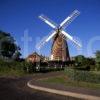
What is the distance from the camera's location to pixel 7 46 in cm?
8744

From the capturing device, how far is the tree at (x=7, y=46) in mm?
86688

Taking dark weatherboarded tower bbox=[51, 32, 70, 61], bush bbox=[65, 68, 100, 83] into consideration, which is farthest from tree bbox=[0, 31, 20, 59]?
bush bbox=[65, 68, 100, 83]

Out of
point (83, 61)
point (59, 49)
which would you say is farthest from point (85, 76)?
point (83, 61)

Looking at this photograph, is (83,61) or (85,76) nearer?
(85,76)

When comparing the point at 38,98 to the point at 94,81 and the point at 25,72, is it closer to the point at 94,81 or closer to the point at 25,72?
the point at 94,81

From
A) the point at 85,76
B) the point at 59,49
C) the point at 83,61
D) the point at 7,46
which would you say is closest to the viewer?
the point at 85,76

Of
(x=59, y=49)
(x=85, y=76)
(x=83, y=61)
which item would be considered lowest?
(x=85, y=76)

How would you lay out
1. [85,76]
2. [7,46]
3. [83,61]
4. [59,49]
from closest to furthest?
[85,76] → [59,49] → [83,61] → [7,46]

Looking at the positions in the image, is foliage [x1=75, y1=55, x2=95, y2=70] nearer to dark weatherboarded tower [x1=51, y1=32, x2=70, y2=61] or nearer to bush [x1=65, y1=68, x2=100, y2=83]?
dark weatherboarded tower [x1=51, y1=32, x2=70, y2=61]

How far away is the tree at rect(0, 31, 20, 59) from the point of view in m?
86.7

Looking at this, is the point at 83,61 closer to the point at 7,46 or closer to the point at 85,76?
the point at 7,46

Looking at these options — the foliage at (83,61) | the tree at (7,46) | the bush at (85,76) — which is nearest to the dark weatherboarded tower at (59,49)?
the foliage at (83,61)

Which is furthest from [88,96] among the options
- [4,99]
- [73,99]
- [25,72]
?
[25,72]

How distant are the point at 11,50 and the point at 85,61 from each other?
78.7ft
